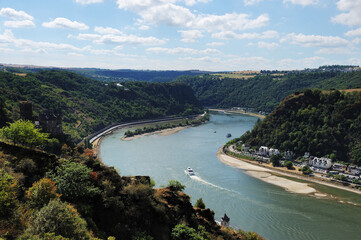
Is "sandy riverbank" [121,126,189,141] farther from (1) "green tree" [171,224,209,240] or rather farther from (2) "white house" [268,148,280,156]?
(1) "green tree" [171,224,209,240]

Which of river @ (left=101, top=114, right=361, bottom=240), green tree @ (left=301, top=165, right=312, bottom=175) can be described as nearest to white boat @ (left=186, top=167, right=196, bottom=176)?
river @ (left=101, top=114, right=361, bottom=240)

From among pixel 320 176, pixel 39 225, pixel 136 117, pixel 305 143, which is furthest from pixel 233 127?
pixel 39 225

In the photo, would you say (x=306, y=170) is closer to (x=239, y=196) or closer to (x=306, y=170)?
(x=306, y=170)

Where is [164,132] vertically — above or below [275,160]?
below

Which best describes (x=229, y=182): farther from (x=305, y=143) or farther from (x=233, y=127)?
(x=233, y=127)

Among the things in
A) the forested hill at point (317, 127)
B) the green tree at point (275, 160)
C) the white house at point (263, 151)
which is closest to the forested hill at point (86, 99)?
the white house at point (263, 151)

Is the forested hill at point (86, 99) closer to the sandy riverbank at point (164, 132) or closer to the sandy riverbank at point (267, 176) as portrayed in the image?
the sandy riverbank at point (164, 132)

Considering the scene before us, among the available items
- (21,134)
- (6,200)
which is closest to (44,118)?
(21,134)
